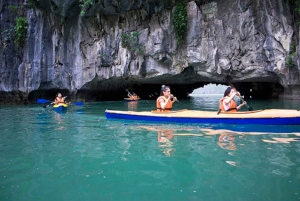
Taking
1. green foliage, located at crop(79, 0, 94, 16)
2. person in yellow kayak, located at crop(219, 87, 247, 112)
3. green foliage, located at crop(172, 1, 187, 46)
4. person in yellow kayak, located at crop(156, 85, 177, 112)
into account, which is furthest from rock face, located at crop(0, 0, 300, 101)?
person in yellow kayak, located at crop(219, 87, 247, 112)

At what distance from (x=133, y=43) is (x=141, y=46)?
0.56m

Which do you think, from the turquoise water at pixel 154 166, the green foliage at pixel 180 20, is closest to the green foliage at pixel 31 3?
the green foliage at pixel 180 20

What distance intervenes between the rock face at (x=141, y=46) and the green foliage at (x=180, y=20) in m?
0.30

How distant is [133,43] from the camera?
1544 cm

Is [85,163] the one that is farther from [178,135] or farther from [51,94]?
[51,94]

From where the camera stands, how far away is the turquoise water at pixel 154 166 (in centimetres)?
256

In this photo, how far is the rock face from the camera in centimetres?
1271

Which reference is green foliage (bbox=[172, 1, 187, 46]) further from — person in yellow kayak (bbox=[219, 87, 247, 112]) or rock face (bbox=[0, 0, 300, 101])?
person in yellow kayak (bbox=[219, 87, 247, 112])

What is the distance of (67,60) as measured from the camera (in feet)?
59.3

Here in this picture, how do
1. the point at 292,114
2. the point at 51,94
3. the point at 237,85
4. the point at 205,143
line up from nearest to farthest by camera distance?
1. the point at 205,143
2. the point at 292,114
3. the point at 51,94
4. the point at 237,85

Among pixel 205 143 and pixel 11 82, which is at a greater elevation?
pixel 11 82

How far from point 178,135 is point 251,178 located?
8.46 ft

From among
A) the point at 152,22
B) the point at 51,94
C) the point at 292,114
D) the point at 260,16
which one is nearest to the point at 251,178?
the point at 292,114

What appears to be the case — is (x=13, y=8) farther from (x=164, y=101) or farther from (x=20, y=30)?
(x=164, y=101)
